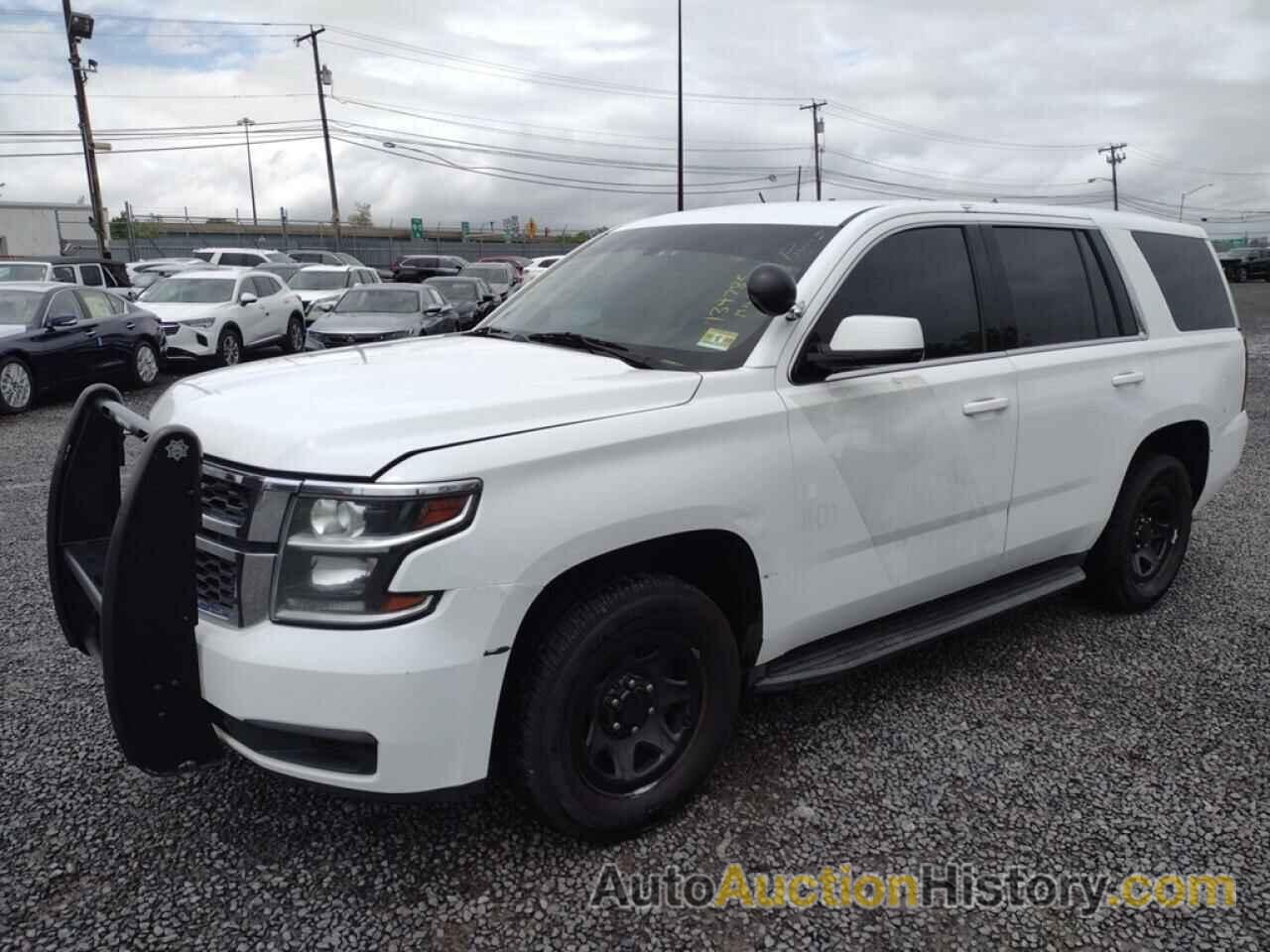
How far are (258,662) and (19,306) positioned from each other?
38.3ft

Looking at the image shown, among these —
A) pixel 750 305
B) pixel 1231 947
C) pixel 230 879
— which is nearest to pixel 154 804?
pixel 230 879

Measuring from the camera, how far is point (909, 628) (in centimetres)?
356

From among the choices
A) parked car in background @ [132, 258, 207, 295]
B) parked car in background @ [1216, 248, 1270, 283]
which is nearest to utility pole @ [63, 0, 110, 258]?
parked car in background @ [132, 258, 207, 295]

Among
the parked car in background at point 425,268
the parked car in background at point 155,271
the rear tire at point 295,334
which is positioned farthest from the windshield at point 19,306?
the parked car in background at point 425,268

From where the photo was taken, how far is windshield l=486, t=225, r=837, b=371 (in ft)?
10.6

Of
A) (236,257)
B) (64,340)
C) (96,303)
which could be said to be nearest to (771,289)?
(64,340)

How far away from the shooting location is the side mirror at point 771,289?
3.00m

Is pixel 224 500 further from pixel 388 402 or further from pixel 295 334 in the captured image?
pixel 295 334

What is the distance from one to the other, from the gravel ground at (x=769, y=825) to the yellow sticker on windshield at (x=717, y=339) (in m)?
1.38

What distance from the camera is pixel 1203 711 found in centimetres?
375

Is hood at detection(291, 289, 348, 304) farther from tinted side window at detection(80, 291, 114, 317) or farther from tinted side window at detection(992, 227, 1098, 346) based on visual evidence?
tinted side window at detection(992, 227, 1098, 346)

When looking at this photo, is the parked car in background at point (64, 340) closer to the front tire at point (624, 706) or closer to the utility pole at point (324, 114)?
the front tire at point (624, 706)

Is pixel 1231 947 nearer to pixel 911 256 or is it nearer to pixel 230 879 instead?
pixel 911 256

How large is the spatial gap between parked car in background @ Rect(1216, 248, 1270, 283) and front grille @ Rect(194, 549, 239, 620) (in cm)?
5093
